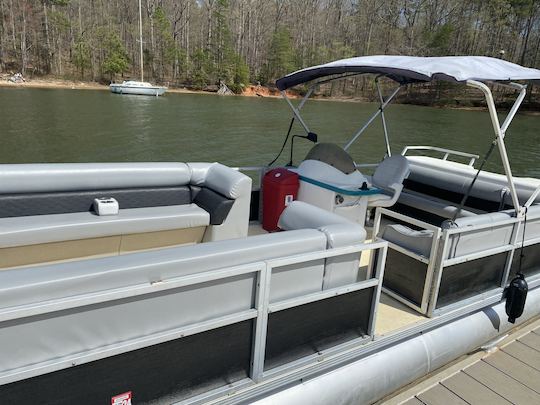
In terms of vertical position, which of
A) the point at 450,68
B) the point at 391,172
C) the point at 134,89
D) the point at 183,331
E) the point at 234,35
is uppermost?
the point at 234,35

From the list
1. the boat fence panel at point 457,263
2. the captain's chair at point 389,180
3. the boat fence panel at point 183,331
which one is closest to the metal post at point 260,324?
the boat fence panel at point 183,331

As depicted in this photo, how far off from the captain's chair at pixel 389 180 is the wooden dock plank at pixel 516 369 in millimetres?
1606

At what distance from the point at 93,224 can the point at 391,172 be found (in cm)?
266

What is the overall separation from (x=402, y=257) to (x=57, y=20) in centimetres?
4529

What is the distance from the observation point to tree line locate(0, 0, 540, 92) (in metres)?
39.3

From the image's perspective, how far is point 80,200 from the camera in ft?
10.7

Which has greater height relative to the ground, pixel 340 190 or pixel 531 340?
pixel 340 190

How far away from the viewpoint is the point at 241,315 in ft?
5.62

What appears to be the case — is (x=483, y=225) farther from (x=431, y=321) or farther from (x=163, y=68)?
(x=163, y=68)

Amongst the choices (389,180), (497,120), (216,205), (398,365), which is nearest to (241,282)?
(398,365)

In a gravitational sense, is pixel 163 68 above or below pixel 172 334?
above

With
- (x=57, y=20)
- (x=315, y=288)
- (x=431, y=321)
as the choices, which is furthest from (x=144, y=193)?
(x=57, y=20)

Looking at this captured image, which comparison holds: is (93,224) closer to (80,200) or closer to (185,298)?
(80,200)

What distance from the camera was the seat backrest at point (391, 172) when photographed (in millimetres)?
4027
